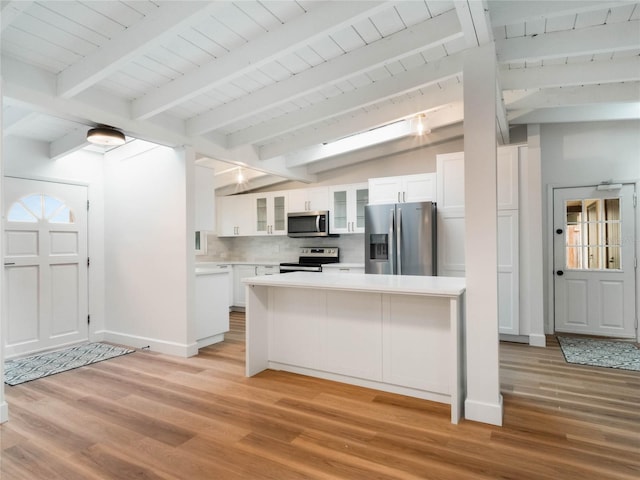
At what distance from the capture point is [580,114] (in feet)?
13.9

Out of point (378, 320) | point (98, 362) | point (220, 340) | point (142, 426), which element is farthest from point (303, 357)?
point (98, 362)

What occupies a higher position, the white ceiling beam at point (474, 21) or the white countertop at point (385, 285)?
the white ceiling beam at point (474, 21)

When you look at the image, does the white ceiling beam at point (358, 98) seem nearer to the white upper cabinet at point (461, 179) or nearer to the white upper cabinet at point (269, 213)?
the white upper cabinet at point (461, 179)

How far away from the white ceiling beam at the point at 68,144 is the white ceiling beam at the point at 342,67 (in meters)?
1.19

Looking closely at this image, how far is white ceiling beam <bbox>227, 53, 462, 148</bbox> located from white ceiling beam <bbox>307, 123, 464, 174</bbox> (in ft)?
6.55

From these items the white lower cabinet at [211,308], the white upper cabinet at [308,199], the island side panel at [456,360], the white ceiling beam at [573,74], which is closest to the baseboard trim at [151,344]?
the white lower cabinet at [211,308]

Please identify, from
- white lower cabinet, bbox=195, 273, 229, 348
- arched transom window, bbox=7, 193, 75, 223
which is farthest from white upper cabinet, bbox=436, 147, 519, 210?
arched transom window, bbox=7, 193, 75, 223

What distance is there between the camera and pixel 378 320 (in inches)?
112

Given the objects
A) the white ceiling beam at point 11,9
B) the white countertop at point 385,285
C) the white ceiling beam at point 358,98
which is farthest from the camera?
the white ceiling beam at point 358,98

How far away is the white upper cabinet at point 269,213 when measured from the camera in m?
6.29

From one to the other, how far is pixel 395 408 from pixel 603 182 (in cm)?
401

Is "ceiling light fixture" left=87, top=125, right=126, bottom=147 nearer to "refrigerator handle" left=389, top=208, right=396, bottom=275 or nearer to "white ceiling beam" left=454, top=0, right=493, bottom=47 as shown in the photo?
"white ceiling beam" left=454, top=0, right=493, bottom=47

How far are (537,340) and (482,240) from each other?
98.9 inches

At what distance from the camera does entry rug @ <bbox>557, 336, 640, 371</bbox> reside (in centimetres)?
348
